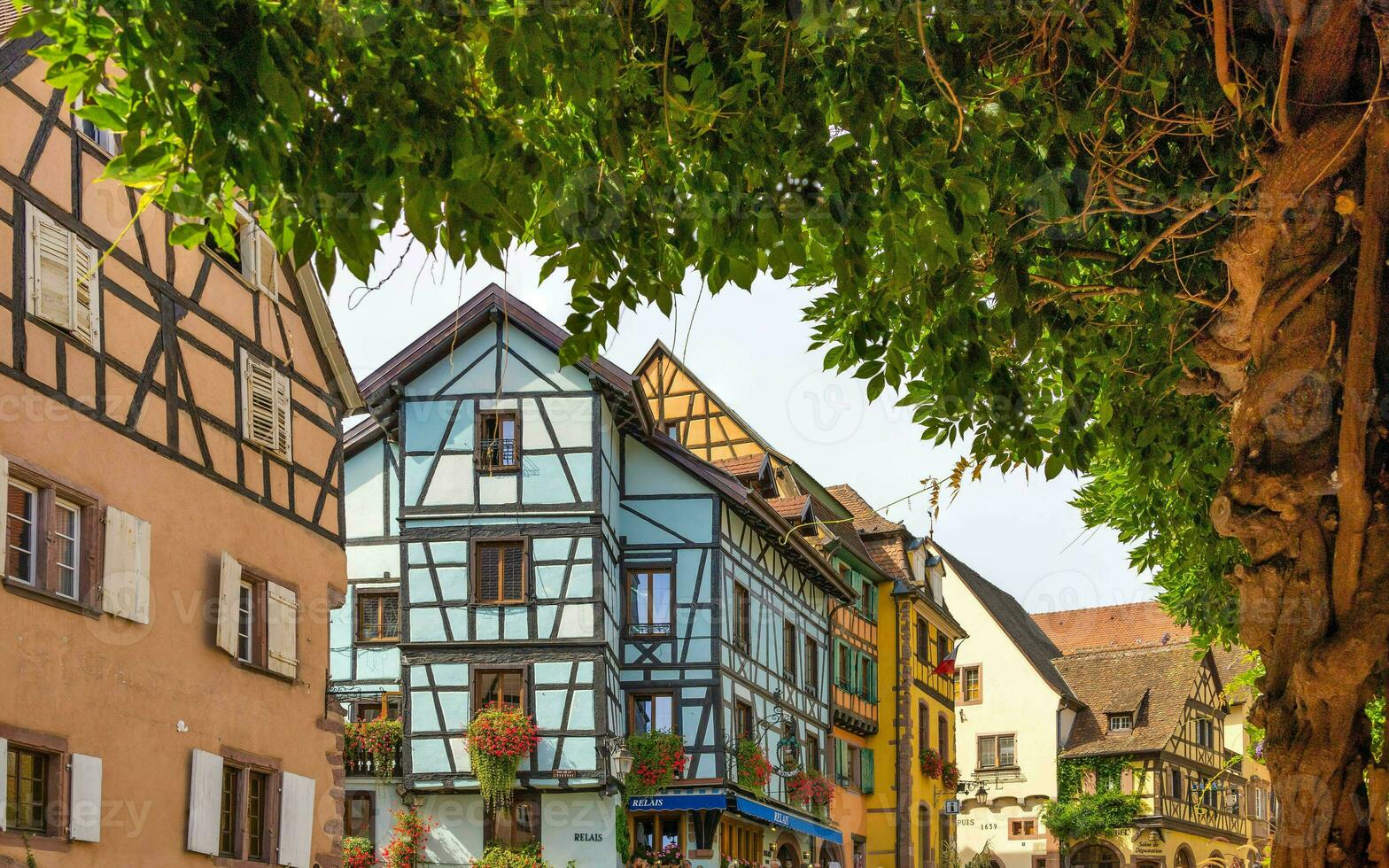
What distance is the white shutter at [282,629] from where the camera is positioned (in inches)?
679

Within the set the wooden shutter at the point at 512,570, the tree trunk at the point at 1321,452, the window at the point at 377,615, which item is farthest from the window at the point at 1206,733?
the tree trunk at the point at 1321,452

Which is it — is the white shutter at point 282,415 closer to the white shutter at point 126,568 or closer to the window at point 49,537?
the white shutter at point 126,568

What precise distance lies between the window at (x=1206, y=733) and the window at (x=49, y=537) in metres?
46.4

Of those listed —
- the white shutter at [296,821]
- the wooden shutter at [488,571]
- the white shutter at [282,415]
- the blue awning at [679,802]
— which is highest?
the white shutter at [282,415]

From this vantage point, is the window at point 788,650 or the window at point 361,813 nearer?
the window at point 361,813

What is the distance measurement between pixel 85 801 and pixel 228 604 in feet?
9.80

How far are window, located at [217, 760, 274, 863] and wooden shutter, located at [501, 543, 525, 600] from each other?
10.4 m

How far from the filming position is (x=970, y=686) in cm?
5269

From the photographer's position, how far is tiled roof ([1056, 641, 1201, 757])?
5191 cm

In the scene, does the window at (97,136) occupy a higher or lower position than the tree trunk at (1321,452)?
higher

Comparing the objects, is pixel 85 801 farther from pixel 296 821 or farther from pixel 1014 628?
pixel 1014 628

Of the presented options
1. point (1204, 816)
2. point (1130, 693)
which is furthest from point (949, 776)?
point (1204, 816)

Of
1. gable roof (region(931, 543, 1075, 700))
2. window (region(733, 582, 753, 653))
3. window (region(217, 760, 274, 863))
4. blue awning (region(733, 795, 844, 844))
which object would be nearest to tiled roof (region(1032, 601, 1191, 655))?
gable roof (region(931, 543, 1075, 700))

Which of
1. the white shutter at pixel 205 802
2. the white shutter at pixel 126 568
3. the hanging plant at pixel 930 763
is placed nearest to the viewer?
the white shutter at pixel 126 568
